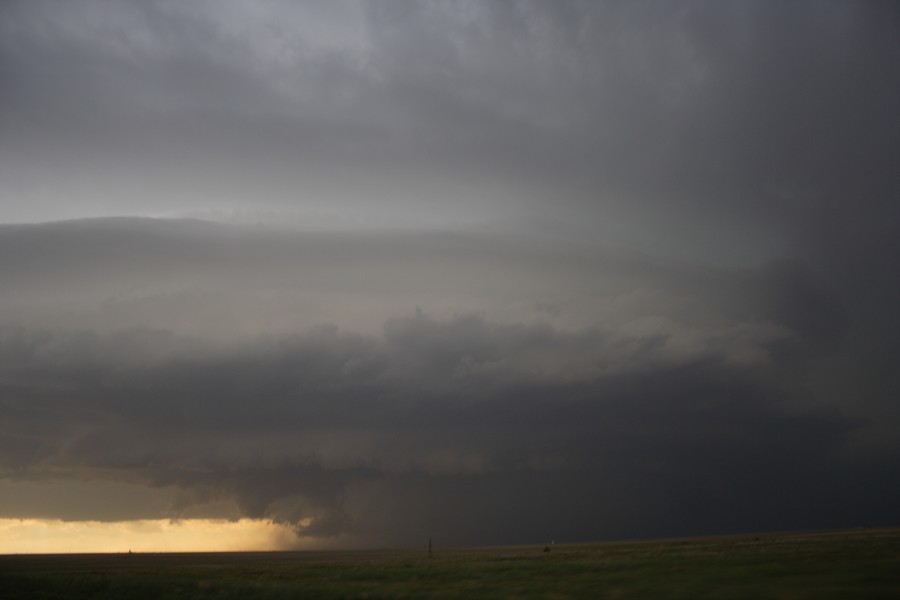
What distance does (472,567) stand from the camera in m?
72.2

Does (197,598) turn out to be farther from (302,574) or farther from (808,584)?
(808,584)

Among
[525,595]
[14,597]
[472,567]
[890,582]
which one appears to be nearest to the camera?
[890,582]

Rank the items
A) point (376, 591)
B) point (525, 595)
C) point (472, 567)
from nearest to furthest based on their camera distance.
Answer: point (525, 595), point (376, 591), point (472, 567)

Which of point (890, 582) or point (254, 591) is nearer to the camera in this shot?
point (890, 582)

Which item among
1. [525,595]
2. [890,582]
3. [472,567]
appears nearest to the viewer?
[890,582]

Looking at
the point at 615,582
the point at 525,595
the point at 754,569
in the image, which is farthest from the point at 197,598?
the point at 754,569

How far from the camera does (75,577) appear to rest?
7581cm

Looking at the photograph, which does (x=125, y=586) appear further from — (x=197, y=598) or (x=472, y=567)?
(x=472, y=567)

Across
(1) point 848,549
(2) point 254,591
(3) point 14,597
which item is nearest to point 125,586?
(3) point 14,597

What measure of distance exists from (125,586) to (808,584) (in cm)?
5291

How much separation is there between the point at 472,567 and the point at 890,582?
38.4 meters

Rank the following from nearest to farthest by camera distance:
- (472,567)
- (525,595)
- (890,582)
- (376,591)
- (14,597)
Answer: (890,582)
(525,595)
(376,591)
(14,597)
(472,567)

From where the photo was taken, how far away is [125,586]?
65688mm

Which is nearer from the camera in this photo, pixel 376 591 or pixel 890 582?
pixel 890 582
